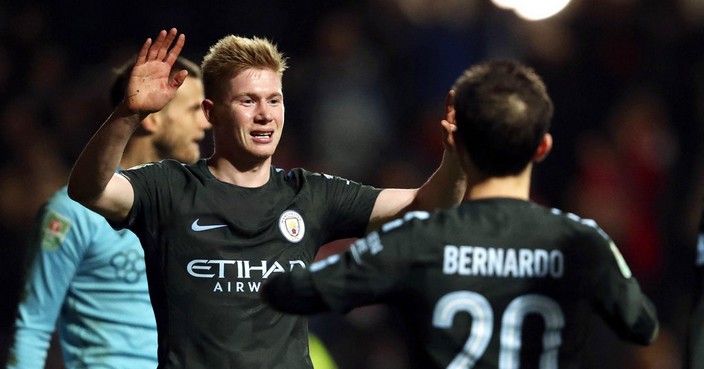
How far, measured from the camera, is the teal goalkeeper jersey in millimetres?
5125

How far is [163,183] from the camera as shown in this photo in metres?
4.34

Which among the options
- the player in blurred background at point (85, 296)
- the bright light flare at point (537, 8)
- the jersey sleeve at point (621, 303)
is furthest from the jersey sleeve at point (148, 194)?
the bright light flare at point (537, 8)

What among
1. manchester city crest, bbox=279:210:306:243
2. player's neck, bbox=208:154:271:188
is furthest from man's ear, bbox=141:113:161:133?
manchester city crest, bbox=279:210:306:243

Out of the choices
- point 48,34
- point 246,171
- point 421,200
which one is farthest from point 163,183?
point 48,34

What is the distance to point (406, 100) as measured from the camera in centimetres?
935

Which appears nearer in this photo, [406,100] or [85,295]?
[85,295]

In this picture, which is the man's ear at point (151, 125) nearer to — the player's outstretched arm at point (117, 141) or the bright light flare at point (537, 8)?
the player's outstretched arm at point (117, 141)

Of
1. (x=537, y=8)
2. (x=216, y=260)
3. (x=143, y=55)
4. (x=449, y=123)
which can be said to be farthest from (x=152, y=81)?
(x=537, y=8)

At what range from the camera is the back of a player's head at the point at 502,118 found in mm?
3201

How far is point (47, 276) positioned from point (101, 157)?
133 centimetres

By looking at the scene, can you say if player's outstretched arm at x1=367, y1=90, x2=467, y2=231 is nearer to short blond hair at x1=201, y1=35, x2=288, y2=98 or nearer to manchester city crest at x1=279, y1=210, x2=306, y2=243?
manchester city crest at x1=279, y1=210, x2=306, y2=243

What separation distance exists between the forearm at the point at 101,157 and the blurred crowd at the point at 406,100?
4.62 metres

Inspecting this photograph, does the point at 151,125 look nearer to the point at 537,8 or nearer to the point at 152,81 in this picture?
the point at 152,81

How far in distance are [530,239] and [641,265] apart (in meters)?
6.21
